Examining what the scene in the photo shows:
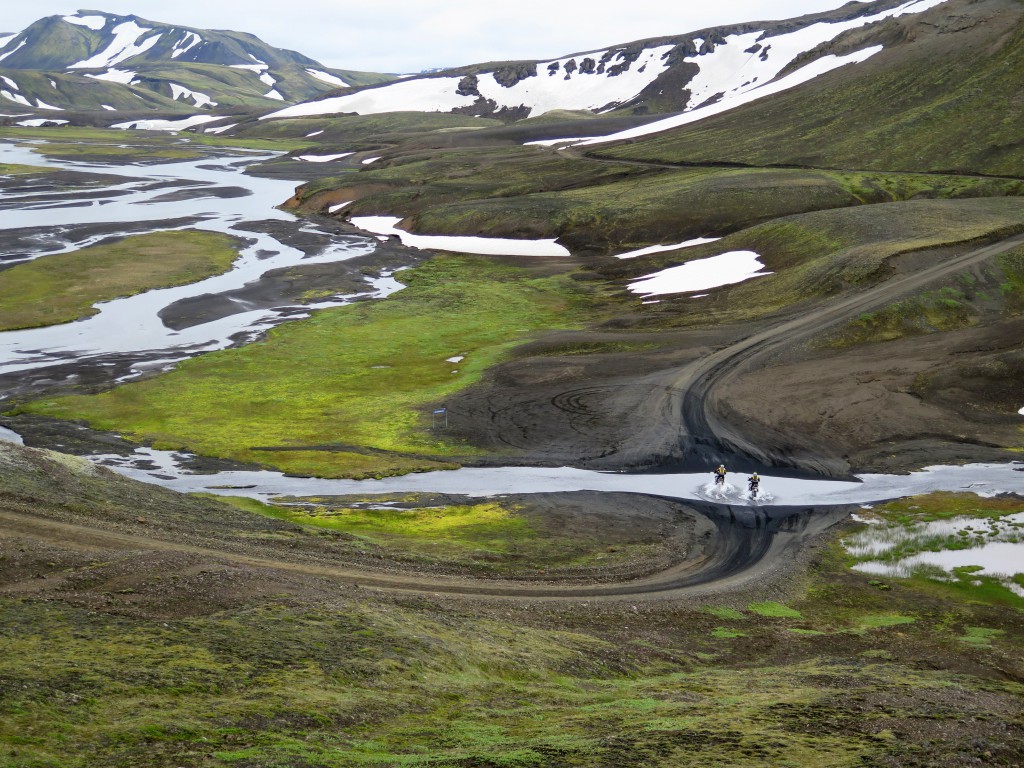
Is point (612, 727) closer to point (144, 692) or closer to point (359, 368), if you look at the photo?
point (144, 692)

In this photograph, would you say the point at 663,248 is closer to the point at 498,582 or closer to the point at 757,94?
the point at 498,582

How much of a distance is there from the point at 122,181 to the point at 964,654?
178711mm

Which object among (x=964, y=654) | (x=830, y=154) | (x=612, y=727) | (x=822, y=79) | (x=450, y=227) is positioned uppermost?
(x=822, y=79)

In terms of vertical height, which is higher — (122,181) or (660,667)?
(122,181)

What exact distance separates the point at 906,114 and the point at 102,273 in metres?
116

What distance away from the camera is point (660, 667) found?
82.3 feet

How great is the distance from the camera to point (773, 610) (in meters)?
31.5

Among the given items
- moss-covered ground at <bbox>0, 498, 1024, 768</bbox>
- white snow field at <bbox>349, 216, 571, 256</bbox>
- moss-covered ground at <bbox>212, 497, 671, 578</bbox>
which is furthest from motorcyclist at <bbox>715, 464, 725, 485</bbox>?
white snow field at <bbox>349, 216, 571, 256</bbox>

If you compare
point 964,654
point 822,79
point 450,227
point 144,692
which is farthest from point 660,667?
point 822,79

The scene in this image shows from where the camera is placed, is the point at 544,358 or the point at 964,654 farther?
the point at 544,358

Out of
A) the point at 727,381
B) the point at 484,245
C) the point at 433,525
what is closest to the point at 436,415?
the point at 433,525

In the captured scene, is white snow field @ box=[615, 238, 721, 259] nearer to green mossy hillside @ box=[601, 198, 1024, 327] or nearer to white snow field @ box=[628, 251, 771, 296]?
green mossy hillside @ box=[601, 198, 1024, 327]

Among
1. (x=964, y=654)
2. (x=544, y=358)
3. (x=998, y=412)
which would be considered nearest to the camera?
(x=964, y=654)

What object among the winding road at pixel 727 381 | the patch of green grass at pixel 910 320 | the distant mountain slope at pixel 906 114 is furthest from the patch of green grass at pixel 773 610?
the distant mountain slope at pixel 906 114
